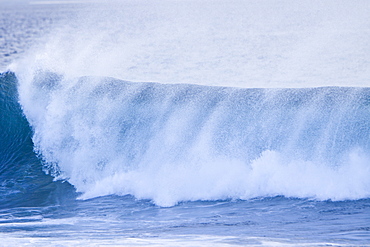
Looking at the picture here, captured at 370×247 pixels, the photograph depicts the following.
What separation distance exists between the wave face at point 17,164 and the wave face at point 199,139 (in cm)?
28

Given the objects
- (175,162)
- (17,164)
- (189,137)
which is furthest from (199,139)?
(17,164)

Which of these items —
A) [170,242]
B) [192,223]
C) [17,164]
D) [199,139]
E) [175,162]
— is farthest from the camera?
[17,164]

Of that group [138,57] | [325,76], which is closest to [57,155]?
[325,76]

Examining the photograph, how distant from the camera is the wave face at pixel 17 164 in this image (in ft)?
31.2

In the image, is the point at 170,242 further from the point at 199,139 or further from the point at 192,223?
the point at 199,139

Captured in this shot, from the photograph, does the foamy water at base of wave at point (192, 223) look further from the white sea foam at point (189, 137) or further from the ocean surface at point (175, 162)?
the white sea foam at point (189, 137)

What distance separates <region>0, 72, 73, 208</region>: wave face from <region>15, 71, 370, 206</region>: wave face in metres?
0.28

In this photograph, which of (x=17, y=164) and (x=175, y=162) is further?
(x=17, y=164)

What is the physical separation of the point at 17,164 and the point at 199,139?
4.23 metres

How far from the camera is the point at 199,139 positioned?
10203 mm

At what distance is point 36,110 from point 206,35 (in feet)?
103

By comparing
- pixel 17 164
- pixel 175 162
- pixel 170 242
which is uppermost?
pixel 17 164

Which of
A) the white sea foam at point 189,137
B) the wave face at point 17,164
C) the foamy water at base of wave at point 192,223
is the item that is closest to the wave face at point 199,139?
the white sea foam at point 189,137

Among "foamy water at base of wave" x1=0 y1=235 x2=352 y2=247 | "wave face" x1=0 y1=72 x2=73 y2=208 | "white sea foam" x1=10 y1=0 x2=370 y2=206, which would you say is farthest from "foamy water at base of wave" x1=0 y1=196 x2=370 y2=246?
"wave face" x1=0 y1=72 x2=73 y2=208
